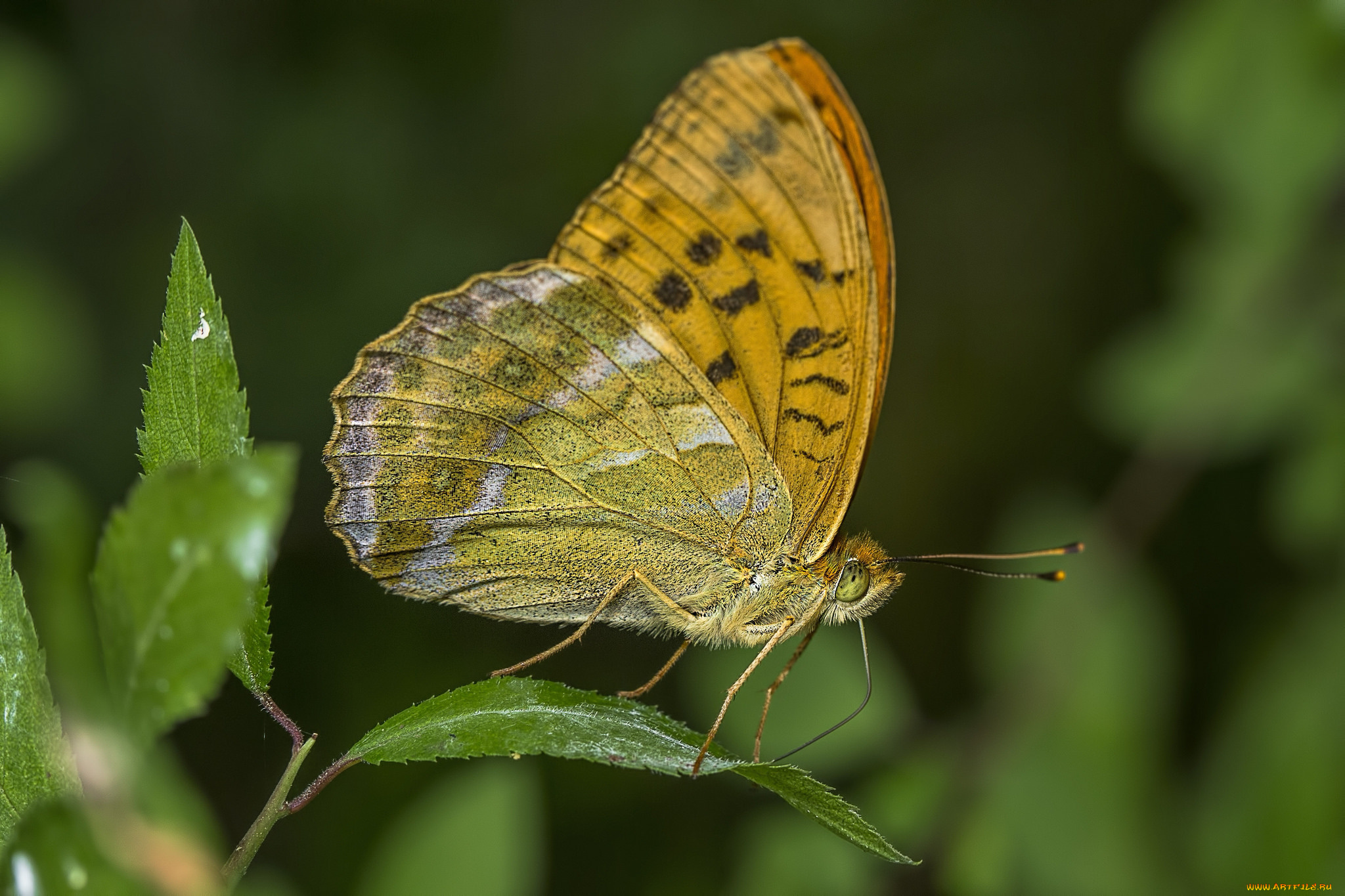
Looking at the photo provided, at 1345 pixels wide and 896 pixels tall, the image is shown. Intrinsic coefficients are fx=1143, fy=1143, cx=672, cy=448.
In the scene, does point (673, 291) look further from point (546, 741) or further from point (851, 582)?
point (546, 741)

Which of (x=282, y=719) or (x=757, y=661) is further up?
(x=282, y=719)

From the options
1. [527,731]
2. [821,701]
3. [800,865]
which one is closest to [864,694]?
[821,701]

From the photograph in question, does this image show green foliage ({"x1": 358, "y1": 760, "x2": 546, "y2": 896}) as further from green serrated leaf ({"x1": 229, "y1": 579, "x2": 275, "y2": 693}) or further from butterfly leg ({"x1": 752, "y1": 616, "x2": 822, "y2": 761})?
green serrated leaf ({"x1": 229, "y1": 579, "x2": 275, "y2": 693})

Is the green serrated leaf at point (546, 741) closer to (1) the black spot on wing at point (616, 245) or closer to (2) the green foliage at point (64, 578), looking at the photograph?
(2) the green foliage at point (64, 578)

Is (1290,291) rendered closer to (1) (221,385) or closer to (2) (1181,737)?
(2) (1181,737)

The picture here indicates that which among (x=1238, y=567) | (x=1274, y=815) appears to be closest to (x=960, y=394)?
(x=1238, y=567)

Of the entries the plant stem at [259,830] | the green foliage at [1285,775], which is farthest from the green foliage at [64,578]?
the green foliage at [1285,775]
